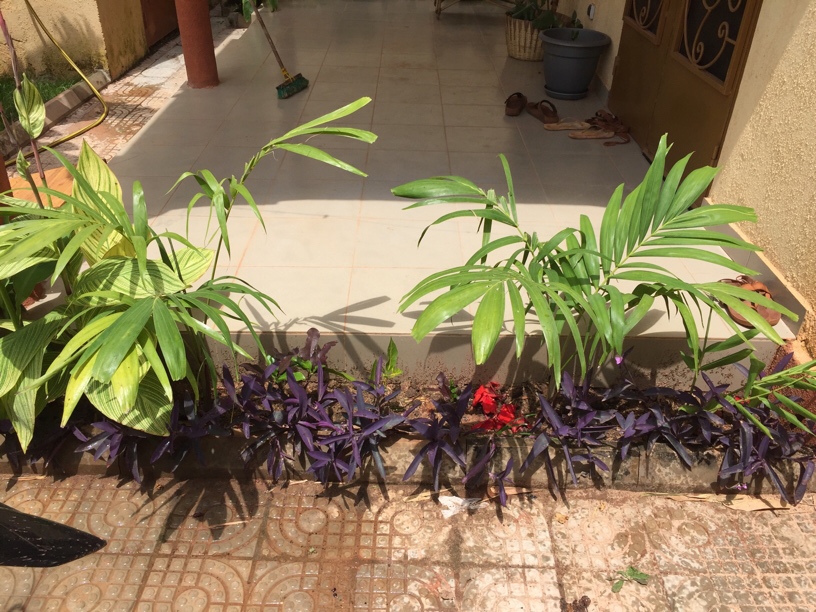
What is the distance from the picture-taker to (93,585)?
165 cm

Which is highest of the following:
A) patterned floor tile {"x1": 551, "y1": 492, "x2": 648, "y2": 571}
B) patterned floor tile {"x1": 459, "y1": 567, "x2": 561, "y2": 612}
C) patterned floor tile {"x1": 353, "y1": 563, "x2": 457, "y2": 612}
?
patterned floor tile {"x1": 353, "y1": 563, "x2": 457, "y2": 612}

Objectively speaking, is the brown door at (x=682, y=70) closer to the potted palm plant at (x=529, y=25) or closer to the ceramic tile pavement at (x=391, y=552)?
the potted palm plant at (x=529, y=25)

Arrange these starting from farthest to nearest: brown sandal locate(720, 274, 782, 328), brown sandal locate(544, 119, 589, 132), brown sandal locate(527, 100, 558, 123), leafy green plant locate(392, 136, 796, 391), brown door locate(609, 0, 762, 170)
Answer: brown sandal locate(527, 100, 558, 123), brown sandal locate(544, 119, 589, 132), brown door locate(609, 0, 762, 170), brown sandal locate(720, 274, 782, 328), leafy green plant locate(392, 136, 796, 391)

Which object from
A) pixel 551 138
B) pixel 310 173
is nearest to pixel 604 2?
pixel 551 138

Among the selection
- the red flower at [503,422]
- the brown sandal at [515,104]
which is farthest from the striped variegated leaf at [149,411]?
the brown sandal at [515,104]

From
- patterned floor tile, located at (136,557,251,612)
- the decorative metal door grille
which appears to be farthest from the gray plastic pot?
patterned floor tile, located at (136,557,251,612)

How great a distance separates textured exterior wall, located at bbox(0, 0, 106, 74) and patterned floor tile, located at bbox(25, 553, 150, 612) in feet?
14.0

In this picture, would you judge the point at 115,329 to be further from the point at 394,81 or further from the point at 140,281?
the point at 394,81

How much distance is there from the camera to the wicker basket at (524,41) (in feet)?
17.1

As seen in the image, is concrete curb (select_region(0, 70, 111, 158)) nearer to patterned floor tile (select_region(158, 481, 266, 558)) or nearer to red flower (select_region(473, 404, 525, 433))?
patterned floor tile (select_region(158, 481, 266, 558))

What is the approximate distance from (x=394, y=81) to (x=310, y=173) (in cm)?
185

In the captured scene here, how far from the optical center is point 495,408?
2.14 metres

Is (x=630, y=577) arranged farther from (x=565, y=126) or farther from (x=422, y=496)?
(x=565, y=126)

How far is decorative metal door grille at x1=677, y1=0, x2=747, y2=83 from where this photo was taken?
9.03 ft
